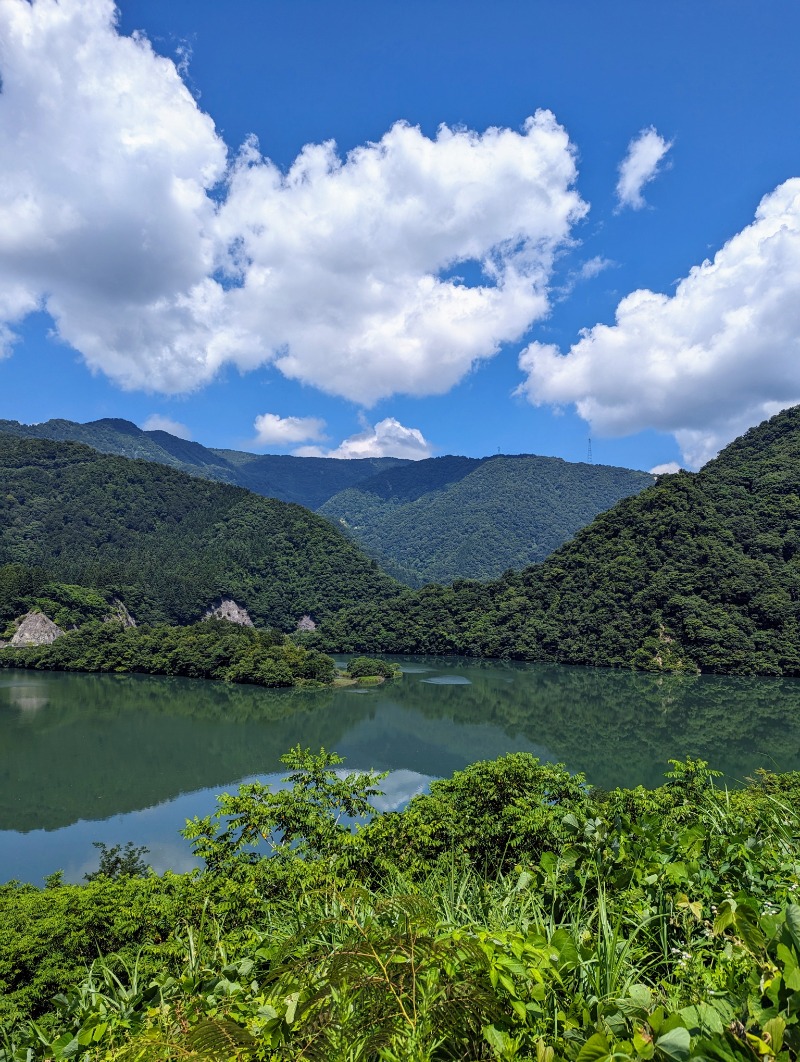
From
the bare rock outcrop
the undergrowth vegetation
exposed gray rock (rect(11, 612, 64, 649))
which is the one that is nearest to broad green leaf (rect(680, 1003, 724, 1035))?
the undergrowth vegetation

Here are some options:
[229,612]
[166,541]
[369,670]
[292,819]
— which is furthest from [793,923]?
[166,541]

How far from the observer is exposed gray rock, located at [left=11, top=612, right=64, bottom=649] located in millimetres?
47406

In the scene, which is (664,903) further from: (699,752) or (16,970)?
(699,752)

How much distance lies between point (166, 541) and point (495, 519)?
8101 centimetres

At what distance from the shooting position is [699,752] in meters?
23.5

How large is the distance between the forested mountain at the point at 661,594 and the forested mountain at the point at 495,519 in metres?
46.4

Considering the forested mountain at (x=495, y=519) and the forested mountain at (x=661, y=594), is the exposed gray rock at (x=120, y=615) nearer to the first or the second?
the forested mountain at (x=661, y=594)

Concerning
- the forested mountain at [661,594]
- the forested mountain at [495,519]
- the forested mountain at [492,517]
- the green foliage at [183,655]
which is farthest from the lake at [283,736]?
the forested mountain at [492,517]

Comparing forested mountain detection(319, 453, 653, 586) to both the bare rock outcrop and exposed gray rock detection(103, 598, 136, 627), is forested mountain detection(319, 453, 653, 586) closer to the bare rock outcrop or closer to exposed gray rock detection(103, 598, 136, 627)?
the bare rock outcrop

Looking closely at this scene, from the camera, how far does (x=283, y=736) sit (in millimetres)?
25875

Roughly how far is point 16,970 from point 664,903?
783 centimetres

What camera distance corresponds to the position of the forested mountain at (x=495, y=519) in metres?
126

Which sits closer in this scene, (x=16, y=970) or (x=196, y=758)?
(x=16, y=970)

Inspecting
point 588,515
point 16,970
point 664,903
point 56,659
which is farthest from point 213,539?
point 588,515
